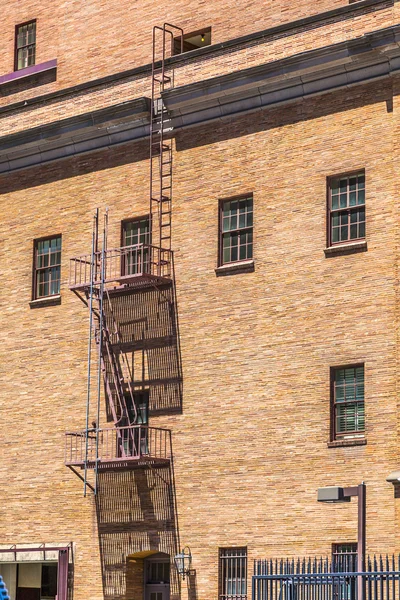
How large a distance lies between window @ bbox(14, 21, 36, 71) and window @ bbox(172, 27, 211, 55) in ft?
20.8

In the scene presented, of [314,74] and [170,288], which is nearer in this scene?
[314,74]

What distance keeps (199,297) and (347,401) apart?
18.0 ft

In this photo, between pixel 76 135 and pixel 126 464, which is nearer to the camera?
pixel 126 464

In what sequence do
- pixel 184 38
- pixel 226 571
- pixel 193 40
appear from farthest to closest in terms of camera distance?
pixel 193 40
pixel 184 38
pixel 226 571

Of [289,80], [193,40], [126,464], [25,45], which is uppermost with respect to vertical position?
[25,45]

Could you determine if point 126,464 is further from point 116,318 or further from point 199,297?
point 199,297

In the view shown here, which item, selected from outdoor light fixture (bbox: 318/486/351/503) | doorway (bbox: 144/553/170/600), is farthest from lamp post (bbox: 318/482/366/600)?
doorway (bbox: 144/553/170/600)

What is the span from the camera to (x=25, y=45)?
148 feet

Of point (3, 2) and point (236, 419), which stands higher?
point (3, 2)

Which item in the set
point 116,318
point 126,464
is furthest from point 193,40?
point 126,464

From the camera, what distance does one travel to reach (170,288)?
122 ft

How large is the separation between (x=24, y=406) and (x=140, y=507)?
5.54 m

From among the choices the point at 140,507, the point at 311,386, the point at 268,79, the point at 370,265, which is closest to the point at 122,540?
the point at 140,507

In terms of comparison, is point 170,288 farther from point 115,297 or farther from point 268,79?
point 268,79
